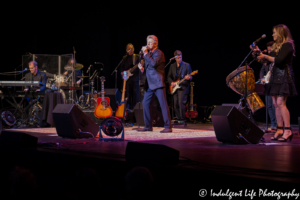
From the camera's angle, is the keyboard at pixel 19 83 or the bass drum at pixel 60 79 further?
the bass drum at pixel 60 79

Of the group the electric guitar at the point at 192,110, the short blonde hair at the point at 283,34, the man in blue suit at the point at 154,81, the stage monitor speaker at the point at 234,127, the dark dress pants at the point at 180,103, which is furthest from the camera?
the electric guitar at the point at 192,110

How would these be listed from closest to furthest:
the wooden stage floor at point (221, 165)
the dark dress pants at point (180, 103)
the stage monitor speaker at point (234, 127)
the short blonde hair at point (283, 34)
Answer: the wooden stage floor at point (221, 165) → the stage monitor speaker at point (234, 127) → the short blonde hair at point (283, 34) → the dark dress pants at point (180, 103)

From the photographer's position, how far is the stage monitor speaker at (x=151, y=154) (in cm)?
250

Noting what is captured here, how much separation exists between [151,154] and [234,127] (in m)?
1.69

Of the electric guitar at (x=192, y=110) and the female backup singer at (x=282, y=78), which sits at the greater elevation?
the female backup singer at (x=282, y=78)

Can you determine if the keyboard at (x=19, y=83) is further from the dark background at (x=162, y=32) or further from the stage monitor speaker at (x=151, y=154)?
the stage monitor speaker at (x=151, y=154)

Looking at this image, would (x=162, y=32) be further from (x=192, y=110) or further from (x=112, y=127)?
(x=112, y=127)

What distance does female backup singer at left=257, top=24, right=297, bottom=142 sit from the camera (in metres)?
4.35

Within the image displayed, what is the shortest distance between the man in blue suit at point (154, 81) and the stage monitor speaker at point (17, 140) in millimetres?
2548

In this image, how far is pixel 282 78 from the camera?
174 inches

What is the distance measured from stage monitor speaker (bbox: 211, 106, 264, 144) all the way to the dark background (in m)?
4.76

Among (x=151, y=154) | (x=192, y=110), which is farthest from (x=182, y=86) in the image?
(x=151, y=154)

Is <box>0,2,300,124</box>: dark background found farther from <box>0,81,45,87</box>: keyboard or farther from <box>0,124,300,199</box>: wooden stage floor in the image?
<box>0,124,300,199</box>: wooden stage floor

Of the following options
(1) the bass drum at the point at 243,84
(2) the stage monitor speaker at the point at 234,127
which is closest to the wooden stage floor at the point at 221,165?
(2) the stage monitor speaker at the point at 234,127
